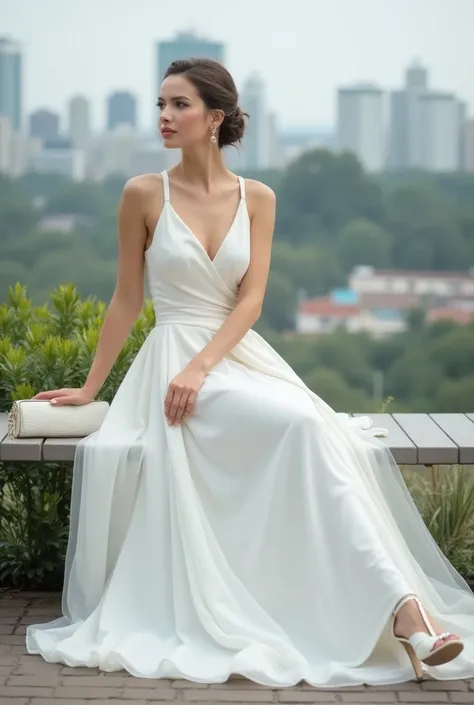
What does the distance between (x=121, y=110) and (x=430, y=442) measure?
32211 mm

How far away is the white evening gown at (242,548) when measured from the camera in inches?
120

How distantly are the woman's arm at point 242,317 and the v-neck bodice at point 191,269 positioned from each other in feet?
0.14

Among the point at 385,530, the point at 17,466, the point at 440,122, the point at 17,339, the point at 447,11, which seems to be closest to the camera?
the point at 385,530

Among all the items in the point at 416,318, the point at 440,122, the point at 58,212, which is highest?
the point at 440,122

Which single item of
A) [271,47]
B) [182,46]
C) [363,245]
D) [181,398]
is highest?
[271,47]

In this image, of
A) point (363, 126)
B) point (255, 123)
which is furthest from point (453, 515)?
point (363, 126)

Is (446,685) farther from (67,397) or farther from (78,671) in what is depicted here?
(67,397)

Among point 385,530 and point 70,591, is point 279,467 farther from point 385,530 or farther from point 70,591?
point 70,591

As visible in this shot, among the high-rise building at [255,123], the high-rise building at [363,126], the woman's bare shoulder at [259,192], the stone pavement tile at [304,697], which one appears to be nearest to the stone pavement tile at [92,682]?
the stone pavement tile at [304,697]

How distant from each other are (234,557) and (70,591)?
0.50 meters

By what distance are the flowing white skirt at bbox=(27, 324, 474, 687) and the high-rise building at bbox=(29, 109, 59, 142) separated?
95.3 feet

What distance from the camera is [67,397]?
3.65m

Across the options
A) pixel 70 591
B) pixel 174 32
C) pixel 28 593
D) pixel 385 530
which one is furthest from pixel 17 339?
pixel 174 32

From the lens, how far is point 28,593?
3926mm
